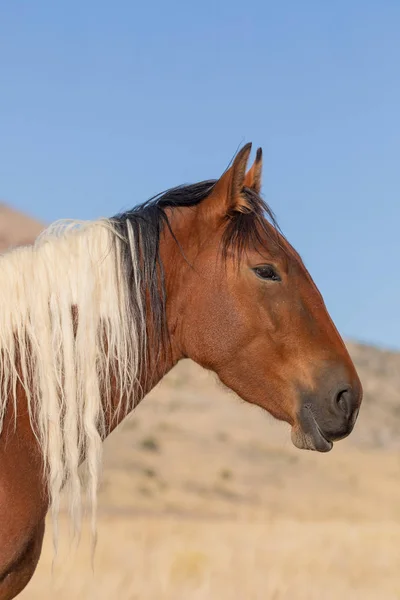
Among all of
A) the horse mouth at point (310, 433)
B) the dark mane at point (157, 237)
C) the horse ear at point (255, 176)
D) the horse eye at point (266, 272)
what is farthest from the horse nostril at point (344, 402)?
the horse ear at point (255, 176)

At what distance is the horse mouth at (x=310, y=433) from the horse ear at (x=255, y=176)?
3.81 ft

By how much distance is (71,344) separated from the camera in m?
3.73

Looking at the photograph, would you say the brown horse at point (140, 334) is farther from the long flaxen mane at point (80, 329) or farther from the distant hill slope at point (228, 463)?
the distant hill slope at point (228, 463)

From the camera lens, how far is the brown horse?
364 centimetres

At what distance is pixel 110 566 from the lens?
36.6 ft

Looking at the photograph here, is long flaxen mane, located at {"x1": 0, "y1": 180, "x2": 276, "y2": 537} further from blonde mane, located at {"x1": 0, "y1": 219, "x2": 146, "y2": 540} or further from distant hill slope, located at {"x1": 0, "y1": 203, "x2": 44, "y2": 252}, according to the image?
distant hill slope, located at {"x1": 0, "y1": 203, "x2": 44, "y2": 252}

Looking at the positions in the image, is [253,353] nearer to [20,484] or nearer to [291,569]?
[20,484]

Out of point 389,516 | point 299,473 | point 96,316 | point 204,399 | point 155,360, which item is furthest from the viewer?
point 204,399

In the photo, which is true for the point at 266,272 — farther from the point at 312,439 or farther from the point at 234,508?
the point at 234,508

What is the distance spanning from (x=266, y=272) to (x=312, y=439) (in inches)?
30.5

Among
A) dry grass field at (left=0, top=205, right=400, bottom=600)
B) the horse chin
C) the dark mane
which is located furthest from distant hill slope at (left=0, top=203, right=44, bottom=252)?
the horse chin

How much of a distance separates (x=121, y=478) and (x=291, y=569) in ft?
61.0

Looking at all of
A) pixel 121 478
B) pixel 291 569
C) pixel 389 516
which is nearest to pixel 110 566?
pixel 291 569

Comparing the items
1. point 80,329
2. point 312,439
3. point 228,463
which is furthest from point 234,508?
point 80,329
